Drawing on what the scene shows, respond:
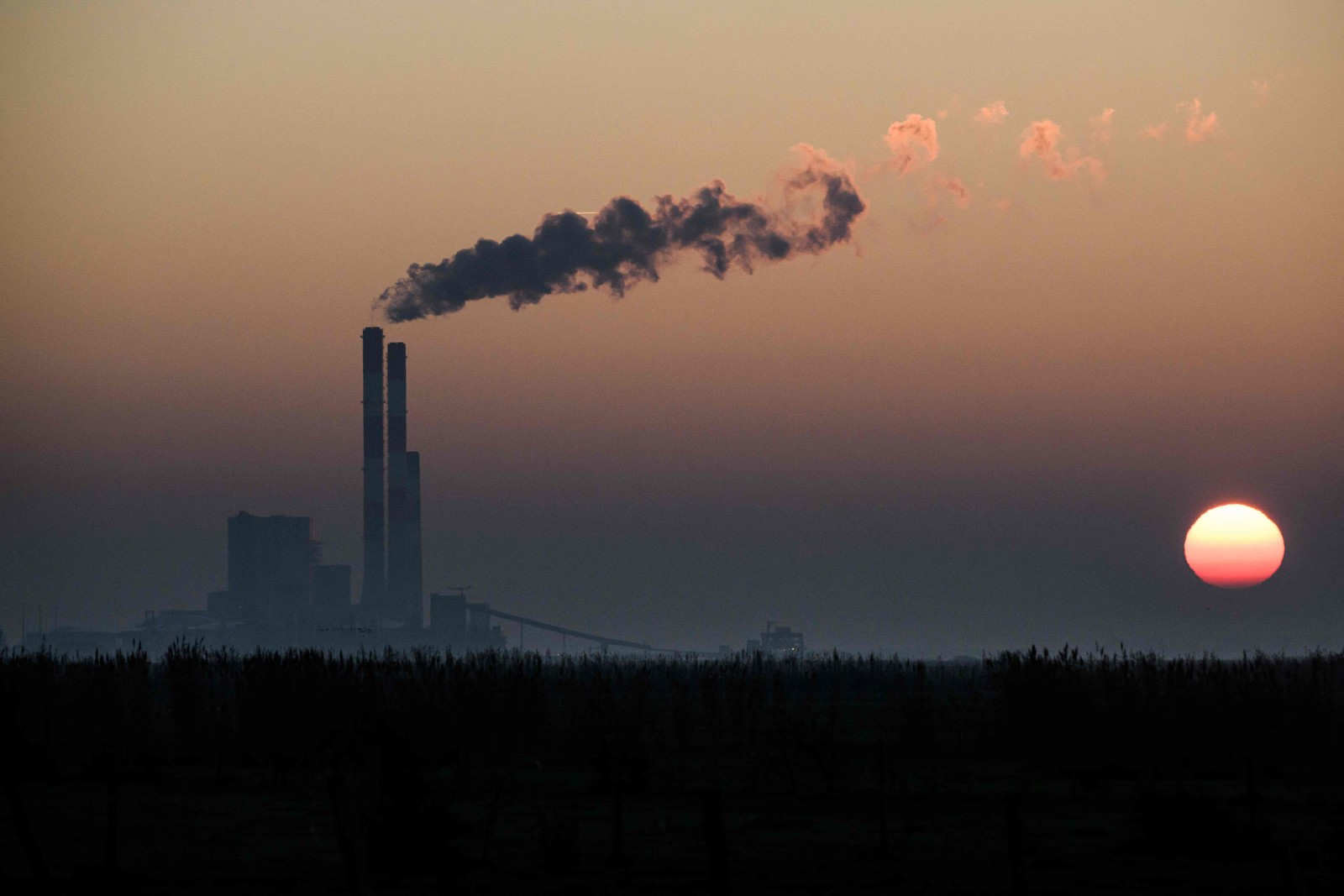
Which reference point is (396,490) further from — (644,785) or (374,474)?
(644,785)

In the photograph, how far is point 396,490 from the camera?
115062 mm

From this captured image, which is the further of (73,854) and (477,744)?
(477,744)

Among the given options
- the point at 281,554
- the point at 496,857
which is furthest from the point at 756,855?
the point at 281,554

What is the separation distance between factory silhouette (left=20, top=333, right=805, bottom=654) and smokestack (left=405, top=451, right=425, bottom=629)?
87mm

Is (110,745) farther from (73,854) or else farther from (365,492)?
(365,492)

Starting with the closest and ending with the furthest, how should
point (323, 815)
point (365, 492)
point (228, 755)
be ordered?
point (323, 815) < point (228, 755) < point (365, 492)

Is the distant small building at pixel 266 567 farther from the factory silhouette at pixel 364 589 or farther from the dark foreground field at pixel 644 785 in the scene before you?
the dark foreground field at pixel 644 785

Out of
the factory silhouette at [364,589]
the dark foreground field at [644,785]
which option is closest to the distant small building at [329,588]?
the factory silhouette at [364,589]

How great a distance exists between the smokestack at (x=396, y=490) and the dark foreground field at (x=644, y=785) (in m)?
75.6

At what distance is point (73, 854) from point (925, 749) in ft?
52.3

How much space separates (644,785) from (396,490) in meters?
94.1

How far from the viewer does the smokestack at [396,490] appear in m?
110

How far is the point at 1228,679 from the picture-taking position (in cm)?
2911

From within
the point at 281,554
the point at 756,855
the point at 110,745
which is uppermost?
the point at 281,554
